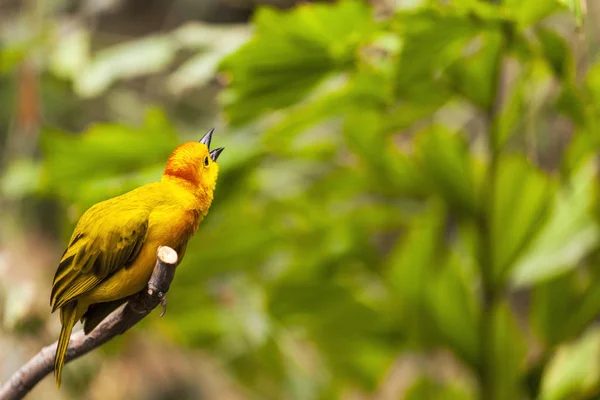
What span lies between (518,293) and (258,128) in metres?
1.70

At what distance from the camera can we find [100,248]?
0.27 metres

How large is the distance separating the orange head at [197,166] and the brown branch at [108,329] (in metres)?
0.03

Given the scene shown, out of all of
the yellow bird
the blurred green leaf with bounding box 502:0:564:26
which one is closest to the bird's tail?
the yellow bird

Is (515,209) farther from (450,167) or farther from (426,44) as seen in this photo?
(426,44)

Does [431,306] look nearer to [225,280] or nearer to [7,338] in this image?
[225,280]

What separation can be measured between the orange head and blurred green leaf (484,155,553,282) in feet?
2.05

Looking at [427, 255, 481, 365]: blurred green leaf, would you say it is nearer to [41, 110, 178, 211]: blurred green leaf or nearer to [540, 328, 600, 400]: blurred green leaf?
[540, 328, 600, 400]: blurred green leaf

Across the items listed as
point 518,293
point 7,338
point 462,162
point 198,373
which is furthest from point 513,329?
point 518,293

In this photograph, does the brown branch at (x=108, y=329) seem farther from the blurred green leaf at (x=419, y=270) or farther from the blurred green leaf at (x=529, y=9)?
the blurred green leaf at (x=419, y=270)

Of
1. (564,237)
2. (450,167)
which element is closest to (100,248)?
(450,167)

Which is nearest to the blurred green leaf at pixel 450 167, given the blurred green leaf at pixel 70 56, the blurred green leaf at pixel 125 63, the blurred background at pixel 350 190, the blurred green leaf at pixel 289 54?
the blurred background at pixel 350 190

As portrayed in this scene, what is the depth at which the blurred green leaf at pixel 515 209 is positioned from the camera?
0.82 metres

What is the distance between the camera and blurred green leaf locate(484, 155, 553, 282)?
82cm

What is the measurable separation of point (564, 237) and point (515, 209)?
9cm
